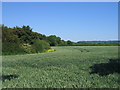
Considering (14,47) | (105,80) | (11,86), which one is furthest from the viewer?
(14,47)

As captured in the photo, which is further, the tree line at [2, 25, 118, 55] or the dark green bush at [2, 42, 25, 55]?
the tree line at [2, 25, 118, 55]

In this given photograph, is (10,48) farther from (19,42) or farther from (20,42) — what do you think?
(20,42)

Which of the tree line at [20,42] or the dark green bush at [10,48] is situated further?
the tree line at [20,42]

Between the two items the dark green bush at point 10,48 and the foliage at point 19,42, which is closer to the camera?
the dark green bush at point 10,48

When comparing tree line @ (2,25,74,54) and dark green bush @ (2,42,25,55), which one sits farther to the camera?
tree line @ (2,25,74,54)

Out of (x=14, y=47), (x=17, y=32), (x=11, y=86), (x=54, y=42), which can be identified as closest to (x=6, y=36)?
(x=14, y=47)

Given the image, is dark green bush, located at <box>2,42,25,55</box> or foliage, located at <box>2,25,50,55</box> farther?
foliage, located at <box>2,25,50,55</box>

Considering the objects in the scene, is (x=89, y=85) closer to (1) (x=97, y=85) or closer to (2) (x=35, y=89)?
(1) (x=97, y=85)

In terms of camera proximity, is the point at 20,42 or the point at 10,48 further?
the point at 20,42

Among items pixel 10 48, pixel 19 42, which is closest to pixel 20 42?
pixel 19 42

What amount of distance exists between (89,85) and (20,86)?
213cm

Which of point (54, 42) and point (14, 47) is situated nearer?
point (14, 47)

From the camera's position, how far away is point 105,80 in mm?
7074

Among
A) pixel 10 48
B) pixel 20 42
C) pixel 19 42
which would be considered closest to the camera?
pixel 10 48
